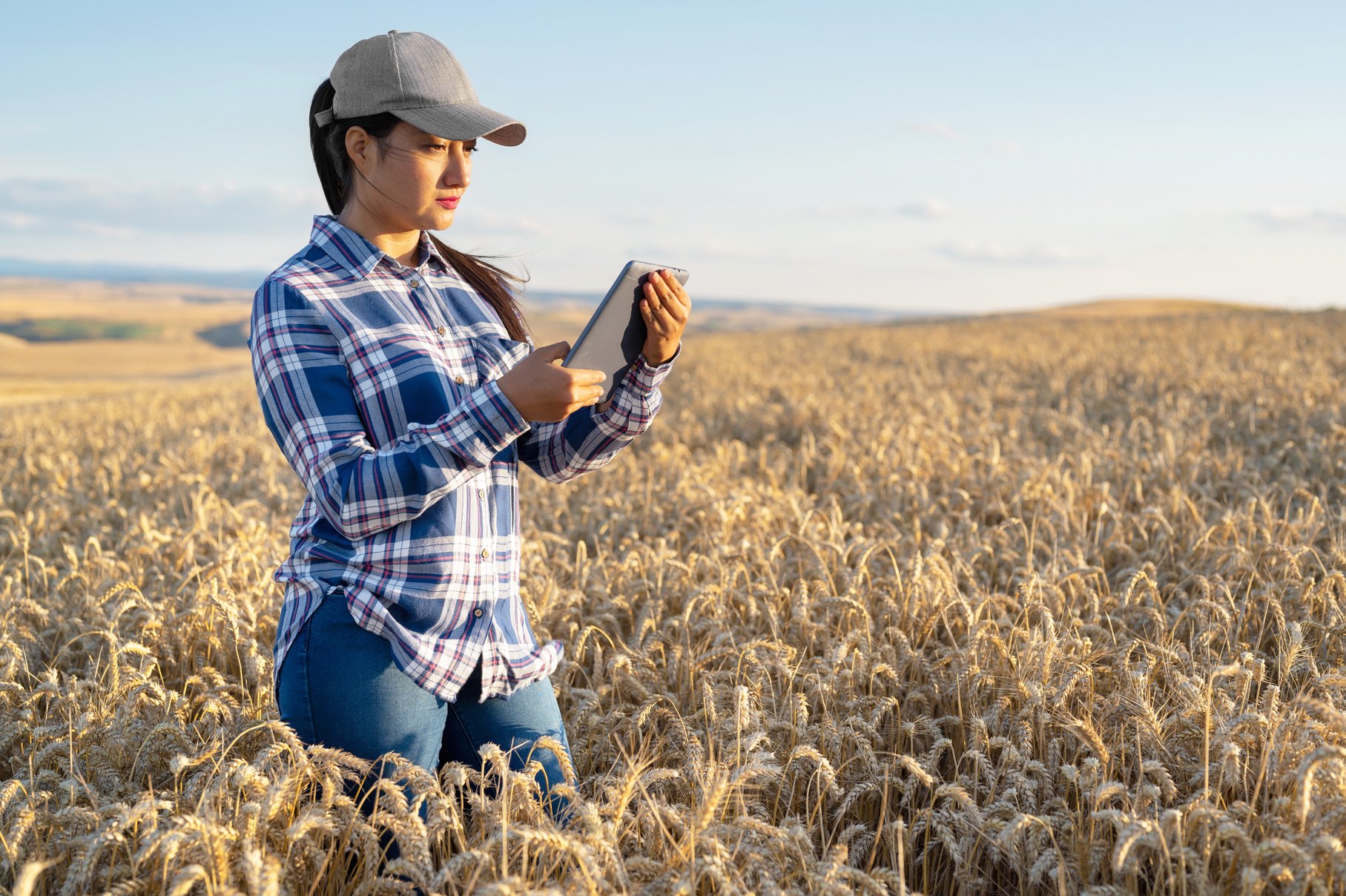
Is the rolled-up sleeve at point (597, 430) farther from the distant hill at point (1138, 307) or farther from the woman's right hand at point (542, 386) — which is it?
the distant hill at point (1138, 307)

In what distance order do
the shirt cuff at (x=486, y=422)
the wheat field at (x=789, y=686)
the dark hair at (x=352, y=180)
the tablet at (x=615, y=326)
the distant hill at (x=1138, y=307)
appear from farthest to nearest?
the distant hill at (x=1138, y=307)
the dark hair at (x=352, y=180)
the tablet at (x=615, y=326)
the wheat field at (x=789, y=686)
the shirt cuff at (x=486, y=422)

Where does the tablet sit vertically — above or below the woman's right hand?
above

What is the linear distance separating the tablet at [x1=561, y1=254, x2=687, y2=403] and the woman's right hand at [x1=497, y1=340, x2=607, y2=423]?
0.14 m

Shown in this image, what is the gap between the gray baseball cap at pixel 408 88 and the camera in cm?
227

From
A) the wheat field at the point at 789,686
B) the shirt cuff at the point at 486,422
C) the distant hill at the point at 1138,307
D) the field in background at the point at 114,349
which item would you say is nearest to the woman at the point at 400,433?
the shirt cuff at the point at 486,422

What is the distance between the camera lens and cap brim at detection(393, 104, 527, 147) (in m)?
2.26

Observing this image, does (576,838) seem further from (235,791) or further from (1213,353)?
(1213,353)

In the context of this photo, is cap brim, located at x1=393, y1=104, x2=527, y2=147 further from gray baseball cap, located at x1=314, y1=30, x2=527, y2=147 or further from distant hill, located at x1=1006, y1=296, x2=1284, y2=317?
distant hill, located at x1=1006, y1=296, x2=1284, y2=317

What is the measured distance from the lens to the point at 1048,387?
12234 millimetres

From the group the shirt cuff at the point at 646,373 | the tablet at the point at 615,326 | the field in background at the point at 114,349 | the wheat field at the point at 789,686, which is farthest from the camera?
the field in background at the point at 114,349

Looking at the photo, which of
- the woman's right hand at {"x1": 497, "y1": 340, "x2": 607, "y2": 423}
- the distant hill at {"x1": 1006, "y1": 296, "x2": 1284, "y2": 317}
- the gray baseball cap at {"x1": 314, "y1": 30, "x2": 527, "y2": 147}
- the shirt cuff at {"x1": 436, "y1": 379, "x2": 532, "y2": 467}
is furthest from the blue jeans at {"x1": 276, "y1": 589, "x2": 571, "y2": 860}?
the distant hill at {"x1": 1006, "y1": 296, "x2": 1284, "y2": 317}

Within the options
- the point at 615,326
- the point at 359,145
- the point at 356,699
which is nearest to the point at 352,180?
the point at 359,145

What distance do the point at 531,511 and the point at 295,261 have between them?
13.3 ft

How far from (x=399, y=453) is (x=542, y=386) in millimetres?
333
